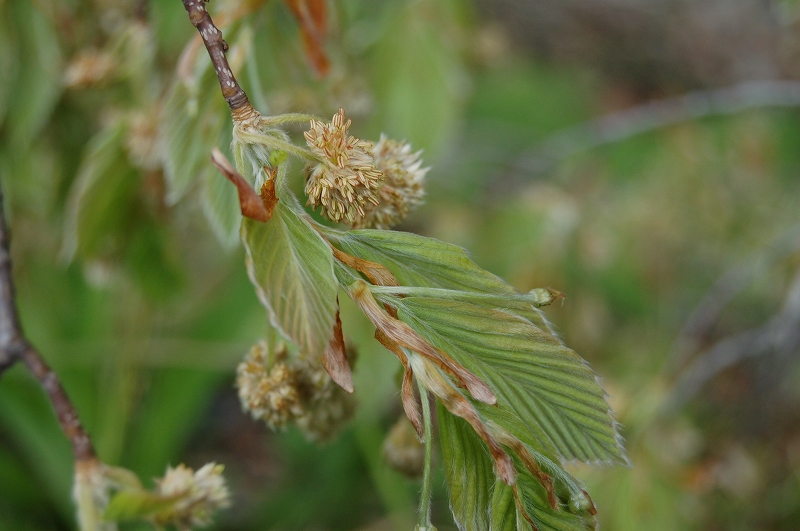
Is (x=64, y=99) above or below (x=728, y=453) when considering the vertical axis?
above

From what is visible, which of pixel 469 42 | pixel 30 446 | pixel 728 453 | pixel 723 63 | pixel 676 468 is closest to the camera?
pixel 469 42

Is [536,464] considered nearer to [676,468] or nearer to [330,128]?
[330,128]

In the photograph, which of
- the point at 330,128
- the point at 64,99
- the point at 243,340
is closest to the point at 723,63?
the point at 243,340

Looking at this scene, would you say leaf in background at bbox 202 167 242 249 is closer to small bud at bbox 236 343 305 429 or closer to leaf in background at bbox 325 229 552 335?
small bud at bbox 236 343 305 429

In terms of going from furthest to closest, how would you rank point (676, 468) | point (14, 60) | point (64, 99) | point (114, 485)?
1. point (676, 468)
2. point (64, 99)
3. point (14, 60)
4. point (114, 485)

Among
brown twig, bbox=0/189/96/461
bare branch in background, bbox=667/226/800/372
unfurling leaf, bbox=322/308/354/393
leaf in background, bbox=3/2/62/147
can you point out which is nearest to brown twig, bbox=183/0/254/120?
unfurling leaf, bbox=322/308/354/393

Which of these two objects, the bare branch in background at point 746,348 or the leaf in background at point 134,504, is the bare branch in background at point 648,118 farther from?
the leaf in background at point 134,504
